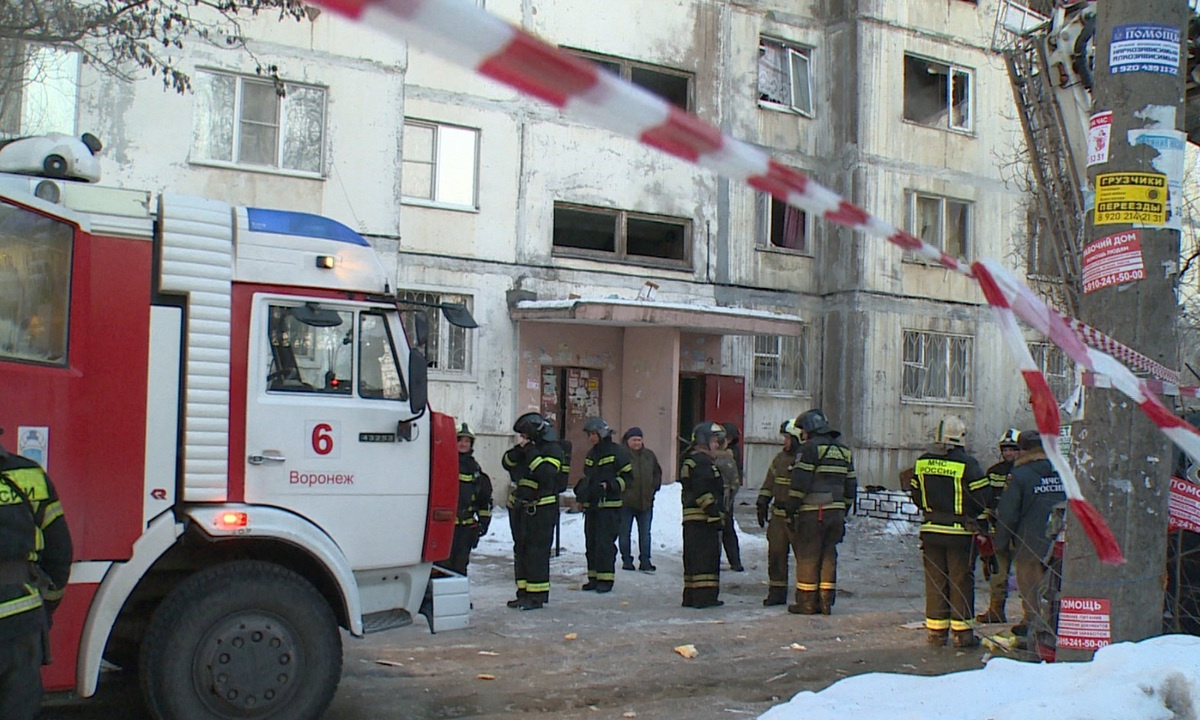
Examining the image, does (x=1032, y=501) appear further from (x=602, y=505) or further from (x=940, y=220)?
(x=940, y=220)

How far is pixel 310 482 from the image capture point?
6328 millimetres

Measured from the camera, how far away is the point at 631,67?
2091cm

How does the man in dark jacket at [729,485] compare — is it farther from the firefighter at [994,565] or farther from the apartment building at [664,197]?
the apartment building at [664,197]

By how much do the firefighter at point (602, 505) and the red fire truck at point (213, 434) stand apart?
204 inches

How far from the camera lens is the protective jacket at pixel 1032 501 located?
29.7 ft

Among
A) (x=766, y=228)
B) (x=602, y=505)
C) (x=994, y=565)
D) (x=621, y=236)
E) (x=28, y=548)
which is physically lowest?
(x=994, y=565)

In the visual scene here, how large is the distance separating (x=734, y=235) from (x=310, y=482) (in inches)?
643

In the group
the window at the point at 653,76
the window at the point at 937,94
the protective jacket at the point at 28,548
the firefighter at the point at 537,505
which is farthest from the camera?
the window at the point at 937,94

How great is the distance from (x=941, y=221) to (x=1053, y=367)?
173 inches

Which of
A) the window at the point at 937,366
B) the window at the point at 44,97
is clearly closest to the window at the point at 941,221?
the window at the point at 937,366

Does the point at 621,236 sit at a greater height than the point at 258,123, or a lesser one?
lesser

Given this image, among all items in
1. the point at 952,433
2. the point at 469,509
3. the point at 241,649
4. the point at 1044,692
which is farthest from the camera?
the point at 469,509

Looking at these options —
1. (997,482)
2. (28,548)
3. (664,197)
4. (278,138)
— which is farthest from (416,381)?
(664,197)

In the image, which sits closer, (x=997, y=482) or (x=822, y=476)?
(x=822, y=476)
